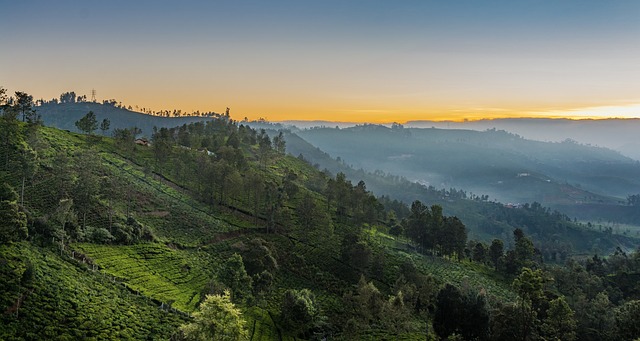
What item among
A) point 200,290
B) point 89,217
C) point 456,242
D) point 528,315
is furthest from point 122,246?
point 456,242

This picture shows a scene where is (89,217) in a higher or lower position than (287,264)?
higher

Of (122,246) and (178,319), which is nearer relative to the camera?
(178,319)

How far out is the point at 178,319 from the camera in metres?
45.2

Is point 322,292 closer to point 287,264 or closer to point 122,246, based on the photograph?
point 287,264

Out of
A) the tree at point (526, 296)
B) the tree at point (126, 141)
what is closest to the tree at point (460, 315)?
the tree at point (526, 296)

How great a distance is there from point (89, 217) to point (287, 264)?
124ft

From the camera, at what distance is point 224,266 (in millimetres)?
59469

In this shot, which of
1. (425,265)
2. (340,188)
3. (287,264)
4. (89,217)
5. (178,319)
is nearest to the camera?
(178,319)

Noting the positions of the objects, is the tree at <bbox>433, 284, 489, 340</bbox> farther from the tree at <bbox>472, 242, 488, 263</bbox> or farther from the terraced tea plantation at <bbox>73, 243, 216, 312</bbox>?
the tree at <bbox>472, 242, 488, 263</bbox>

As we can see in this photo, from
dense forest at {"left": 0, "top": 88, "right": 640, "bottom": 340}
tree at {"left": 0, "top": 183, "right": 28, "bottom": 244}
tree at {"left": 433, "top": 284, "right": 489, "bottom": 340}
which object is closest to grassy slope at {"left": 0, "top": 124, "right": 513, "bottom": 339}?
dense forest at {"left": 0, "top": 88, "right": 640, "bottom": 340}

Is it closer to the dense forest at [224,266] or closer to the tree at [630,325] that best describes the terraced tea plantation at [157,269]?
the dense forest at [224,266]

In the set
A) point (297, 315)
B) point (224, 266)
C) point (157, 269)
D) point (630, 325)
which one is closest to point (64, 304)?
point (157, 269)

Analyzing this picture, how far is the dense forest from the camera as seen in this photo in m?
41.0

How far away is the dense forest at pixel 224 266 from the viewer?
1613 inches
